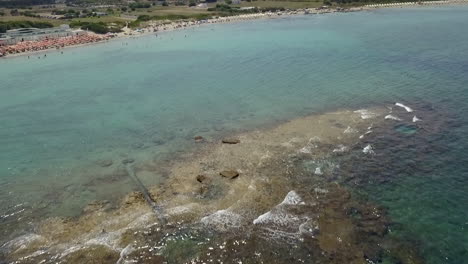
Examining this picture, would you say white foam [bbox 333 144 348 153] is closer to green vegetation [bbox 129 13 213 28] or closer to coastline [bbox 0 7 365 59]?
coastline [bbox 0 7 365 59]

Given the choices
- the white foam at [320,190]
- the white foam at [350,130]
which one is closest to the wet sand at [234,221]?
the white foam at [320,190]

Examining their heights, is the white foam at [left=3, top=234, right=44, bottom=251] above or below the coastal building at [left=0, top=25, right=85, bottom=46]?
below

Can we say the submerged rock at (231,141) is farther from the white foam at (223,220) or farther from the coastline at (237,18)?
the coastline at (237,18)

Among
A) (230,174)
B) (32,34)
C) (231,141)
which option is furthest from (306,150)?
(32,34)

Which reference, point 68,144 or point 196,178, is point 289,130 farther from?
point 68,144

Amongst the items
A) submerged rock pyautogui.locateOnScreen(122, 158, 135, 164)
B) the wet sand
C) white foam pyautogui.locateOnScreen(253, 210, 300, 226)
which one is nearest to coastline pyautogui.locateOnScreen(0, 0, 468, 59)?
submerged rock pyautogui.locateOnScreen(122, 158, 135, 164)

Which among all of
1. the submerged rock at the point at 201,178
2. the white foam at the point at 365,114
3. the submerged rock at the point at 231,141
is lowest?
the submerged rock at the point at 201,178
